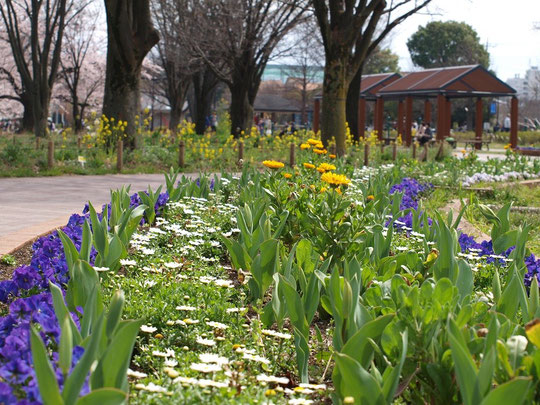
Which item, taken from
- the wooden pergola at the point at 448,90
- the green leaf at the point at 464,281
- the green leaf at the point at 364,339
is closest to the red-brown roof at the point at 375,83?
the wooden pergola at the point at 448,90

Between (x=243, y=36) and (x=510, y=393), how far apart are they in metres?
24.5

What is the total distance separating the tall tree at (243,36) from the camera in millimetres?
25656

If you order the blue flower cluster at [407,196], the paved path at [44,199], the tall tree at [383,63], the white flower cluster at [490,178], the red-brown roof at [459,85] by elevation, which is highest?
the tall tree at [383,63]

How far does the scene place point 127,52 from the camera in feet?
50.6

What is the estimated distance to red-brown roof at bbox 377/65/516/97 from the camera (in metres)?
33.9

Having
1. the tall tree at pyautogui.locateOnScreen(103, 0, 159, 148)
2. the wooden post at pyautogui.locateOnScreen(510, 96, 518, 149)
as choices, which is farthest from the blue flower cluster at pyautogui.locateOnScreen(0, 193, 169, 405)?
the wooden post at pyautogui.locateOnScreen(510, 96, 518, 149)

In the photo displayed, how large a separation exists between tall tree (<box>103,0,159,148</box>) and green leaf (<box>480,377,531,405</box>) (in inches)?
565

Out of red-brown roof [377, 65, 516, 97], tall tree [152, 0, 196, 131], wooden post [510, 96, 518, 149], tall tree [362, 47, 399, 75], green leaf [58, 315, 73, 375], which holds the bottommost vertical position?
green leaf [58, 315, 73, 375]

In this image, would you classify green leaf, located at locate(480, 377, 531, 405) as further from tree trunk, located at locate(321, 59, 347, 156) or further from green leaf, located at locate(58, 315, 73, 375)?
tree trunk, located at locate(321, 59, 347, 156)

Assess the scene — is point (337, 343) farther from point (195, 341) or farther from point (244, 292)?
point (244, 292)

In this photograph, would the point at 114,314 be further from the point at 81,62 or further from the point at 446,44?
the point at 446,44

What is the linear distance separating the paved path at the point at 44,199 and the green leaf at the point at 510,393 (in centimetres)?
377

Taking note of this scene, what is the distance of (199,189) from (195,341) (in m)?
3.84

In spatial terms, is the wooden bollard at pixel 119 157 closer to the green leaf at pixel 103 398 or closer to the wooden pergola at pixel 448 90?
the green leaf at pixel 103 398
